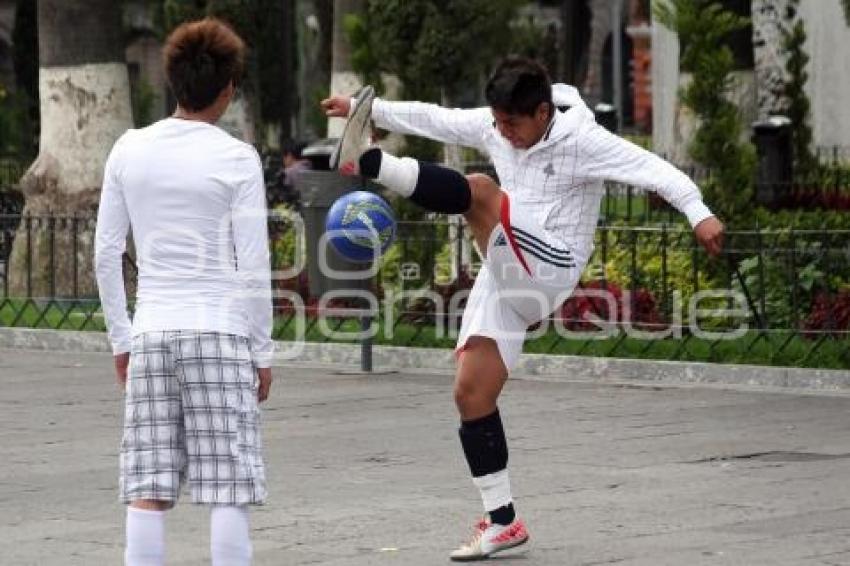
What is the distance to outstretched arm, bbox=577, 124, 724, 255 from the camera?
8805mm

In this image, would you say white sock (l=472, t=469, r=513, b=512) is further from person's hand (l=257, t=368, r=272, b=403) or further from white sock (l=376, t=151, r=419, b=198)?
person's hand (l=257, t=368, r=272, b=403)

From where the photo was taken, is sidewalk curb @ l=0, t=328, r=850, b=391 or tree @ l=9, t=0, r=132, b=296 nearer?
sidewalk curb @ l=0, t=328, r=850, b=391

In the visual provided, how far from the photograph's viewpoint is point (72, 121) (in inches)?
789

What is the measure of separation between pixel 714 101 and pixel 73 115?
5949 millimetres

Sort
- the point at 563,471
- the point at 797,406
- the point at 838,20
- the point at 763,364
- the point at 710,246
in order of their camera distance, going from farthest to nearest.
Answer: the point at 838,20
the point at 763,364
the point at 797,406
the point at 563,471
the point at 710,246

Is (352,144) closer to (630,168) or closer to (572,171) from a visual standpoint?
(572,171)

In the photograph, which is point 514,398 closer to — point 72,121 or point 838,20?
point 72,121

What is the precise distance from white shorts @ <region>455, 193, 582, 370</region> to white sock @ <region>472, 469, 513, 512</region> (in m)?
0.42

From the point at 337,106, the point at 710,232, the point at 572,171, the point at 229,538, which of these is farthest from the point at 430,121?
the point at 229,538

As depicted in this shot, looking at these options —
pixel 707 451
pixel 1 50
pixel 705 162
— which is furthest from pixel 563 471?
pixel 1 50

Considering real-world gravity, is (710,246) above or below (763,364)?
above

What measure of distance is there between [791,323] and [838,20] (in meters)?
21.4

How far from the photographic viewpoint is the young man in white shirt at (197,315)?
698 centimetres

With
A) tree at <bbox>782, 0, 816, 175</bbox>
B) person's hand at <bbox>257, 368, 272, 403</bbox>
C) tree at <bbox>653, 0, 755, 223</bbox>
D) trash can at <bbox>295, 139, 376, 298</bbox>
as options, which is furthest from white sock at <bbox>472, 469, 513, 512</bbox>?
tree at <bbox>782, 0, 816, 175</bbox>
